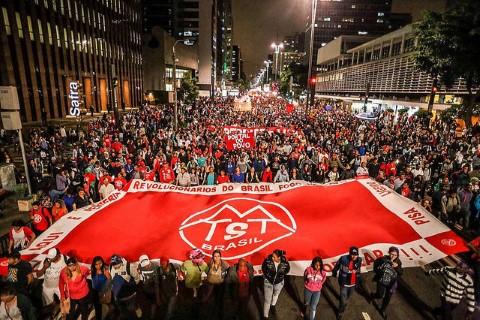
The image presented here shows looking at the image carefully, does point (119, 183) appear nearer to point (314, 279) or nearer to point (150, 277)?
point (150, 277)

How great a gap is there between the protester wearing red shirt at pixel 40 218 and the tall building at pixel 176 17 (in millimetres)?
103565

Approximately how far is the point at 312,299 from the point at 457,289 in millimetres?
2711

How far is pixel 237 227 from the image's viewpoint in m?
6.75

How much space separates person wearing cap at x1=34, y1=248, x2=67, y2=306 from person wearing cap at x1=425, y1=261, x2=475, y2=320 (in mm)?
7302

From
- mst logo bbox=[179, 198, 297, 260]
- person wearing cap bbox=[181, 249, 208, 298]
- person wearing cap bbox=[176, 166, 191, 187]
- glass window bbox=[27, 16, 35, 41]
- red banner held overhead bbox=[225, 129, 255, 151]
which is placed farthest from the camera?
glass window bbox=[27, 16, 35, 41]

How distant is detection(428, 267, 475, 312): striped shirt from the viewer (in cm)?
571

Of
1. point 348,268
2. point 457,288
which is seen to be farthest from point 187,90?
point 457,288

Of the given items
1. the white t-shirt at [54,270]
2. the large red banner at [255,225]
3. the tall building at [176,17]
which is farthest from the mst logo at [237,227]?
the tall building at [176,17]

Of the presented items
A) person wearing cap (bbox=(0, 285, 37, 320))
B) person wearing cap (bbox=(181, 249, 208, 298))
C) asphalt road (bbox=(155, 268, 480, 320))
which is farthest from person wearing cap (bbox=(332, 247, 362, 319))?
person wearing cap (bbox=(0, 285, 37, 320))

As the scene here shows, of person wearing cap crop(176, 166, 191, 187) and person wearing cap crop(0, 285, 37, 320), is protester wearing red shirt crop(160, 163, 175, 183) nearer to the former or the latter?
→ person wearing cap crop(176, 166, 191, 187)

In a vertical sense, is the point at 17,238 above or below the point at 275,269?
below

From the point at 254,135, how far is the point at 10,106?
1082 cm

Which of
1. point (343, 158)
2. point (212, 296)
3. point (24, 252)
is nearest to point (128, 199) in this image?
point (24, 252)

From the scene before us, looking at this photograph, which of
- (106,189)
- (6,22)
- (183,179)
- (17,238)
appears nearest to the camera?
(17,238)
